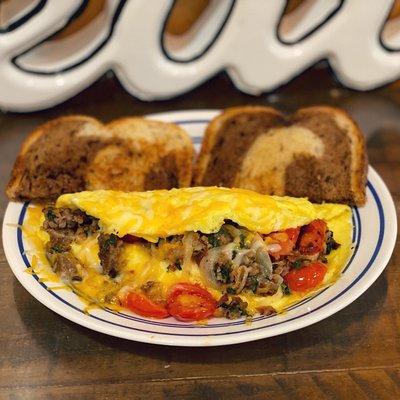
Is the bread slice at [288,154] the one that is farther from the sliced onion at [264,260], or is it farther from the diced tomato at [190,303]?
the diced tomato at [190,303]

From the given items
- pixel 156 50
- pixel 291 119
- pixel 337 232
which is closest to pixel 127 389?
pixel 337 232

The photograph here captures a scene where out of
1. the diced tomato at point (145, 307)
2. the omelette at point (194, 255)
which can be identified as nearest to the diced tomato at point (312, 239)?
the omelette at point (194, 255)

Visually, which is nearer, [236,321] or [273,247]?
[236,321]

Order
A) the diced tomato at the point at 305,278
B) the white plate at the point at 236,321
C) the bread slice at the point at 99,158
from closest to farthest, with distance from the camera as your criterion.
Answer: the white plate at the point at 236,321 < the diced tomato at the point at 305,278 < the bread slice at the point at 99,158

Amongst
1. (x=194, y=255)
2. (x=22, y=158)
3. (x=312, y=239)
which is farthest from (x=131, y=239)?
(x=22, y=158)

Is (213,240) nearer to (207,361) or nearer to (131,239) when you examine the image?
(131,239)

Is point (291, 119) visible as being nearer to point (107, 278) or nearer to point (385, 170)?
point (385, 170)
